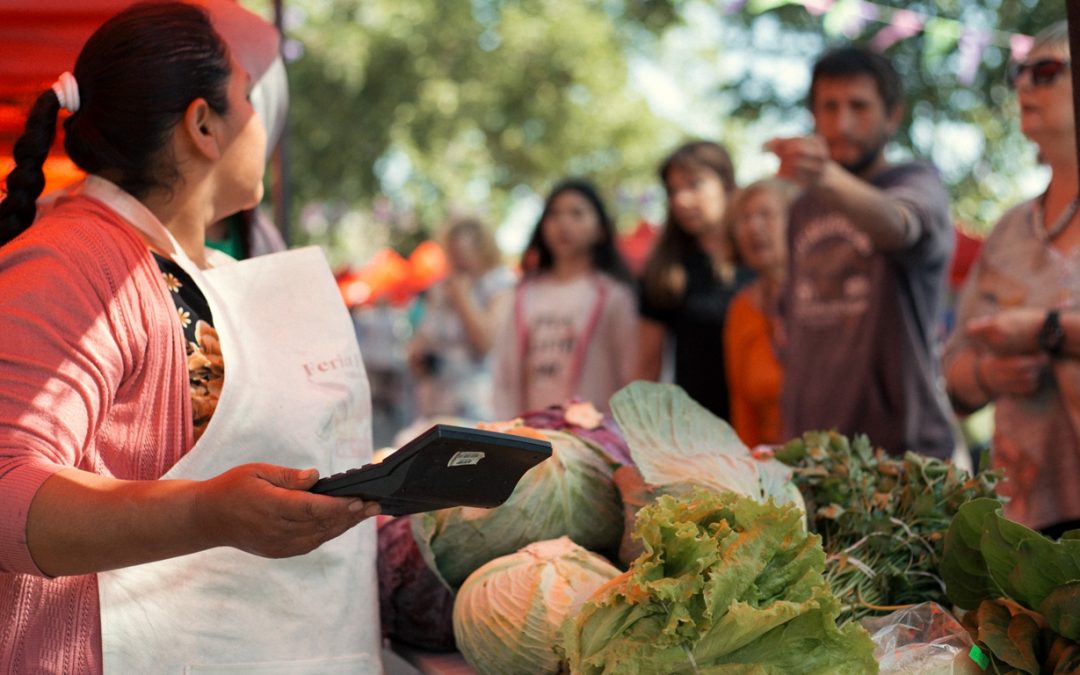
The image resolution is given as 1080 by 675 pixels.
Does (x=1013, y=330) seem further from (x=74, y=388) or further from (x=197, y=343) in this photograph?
(x=74, y=388)

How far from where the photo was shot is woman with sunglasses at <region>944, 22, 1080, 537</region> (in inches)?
122

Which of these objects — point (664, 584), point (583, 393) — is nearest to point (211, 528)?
point (664, 584)

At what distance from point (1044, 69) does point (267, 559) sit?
2.37 meters

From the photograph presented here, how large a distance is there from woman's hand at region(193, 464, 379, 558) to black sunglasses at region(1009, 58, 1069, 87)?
2339 millimetres

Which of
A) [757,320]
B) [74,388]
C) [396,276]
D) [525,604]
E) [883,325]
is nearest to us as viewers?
[74,388]

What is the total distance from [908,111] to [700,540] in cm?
786

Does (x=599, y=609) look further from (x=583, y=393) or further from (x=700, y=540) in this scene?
(x=583, y=393)

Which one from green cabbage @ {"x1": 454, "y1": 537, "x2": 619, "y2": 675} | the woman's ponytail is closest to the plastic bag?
green cabbage @ {"x1": 454, "y1": 537, "x2": 619, "y2": 675}

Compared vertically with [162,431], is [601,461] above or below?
below

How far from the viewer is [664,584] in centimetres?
171

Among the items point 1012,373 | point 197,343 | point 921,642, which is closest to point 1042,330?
point 1012,373

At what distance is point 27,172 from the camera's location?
2137mm

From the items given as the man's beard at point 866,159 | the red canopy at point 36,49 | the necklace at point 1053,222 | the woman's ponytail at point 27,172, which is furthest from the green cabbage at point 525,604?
the man's beard at point 866,159

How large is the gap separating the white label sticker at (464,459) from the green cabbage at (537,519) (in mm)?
627
